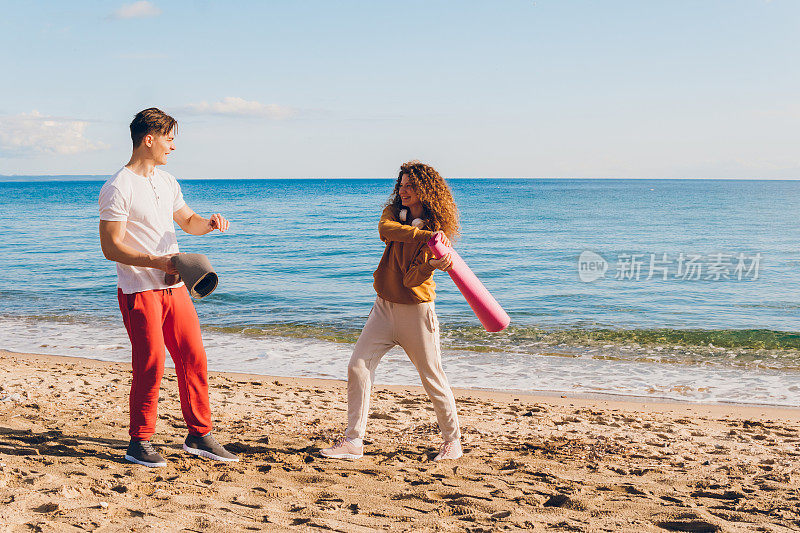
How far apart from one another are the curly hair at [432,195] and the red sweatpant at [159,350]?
1383 millimetres

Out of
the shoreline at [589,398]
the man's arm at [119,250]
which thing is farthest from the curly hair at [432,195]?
the shoreline at [589,398]

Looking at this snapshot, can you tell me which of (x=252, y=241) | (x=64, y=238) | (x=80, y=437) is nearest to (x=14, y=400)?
(x=80, y=437)

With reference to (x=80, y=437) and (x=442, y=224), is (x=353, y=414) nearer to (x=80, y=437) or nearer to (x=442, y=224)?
(x=442, y=224)

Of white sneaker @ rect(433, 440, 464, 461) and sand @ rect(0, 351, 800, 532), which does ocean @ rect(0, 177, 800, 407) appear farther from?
white sneaker @ rect(433, 440, 464, 461)

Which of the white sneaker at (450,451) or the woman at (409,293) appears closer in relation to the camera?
the woman at (409,293)

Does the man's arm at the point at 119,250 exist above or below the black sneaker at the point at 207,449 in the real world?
above

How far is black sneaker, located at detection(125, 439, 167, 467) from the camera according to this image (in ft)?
12.6

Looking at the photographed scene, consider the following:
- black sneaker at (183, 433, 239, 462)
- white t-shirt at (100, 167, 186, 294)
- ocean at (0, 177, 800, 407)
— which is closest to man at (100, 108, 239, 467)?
white t-shirt at (100, 167, 186, 294)

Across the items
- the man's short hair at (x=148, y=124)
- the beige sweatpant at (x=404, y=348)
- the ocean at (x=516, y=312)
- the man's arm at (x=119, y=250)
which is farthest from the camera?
the ocean at (x=516, y=312)

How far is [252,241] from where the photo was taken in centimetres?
2739

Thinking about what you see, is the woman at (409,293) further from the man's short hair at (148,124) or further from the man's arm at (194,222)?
the man's short hair at (148,124)

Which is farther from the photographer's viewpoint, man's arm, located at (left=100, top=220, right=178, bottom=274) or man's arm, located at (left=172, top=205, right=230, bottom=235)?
man's arm, located at (left=172, top=205, right=230, bottom=235)

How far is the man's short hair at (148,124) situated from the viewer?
356cm

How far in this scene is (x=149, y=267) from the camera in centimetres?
352
